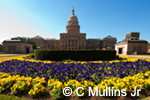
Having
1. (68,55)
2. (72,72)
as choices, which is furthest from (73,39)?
(72,72)

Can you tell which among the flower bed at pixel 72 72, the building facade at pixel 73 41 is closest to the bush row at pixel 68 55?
the flower bed at pixel 72 72

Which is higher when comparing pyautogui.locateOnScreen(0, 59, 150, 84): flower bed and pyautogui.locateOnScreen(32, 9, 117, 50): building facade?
pyautogui.locateOnScreen(32, 9, 117, 50): building facade

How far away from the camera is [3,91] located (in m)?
3.28

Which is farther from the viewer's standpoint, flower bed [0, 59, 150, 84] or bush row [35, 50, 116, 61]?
bush row [35, 50, 116, 61]

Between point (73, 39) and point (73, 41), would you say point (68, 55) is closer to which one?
point (73, 39)

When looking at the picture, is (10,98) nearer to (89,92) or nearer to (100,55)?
(89,92)

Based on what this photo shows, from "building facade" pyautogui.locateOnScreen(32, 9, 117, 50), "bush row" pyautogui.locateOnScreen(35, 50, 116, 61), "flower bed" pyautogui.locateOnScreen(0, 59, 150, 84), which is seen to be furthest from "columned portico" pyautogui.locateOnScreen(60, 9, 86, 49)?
"flower bed" pyautogui.locateOnScreen(0, 59, 150, 84)

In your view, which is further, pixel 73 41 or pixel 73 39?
pixel 73 41

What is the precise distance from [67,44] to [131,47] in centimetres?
4492

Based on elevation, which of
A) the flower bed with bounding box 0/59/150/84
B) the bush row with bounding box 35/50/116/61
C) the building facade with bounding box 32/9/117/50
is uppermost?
the building facade with bounding box 32/9/117/50

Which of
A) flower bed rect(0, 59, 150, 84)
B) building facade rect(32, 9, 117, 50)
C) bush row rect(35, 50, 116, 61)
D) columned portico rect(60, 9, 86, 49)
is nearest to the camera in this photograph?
flower bed rect(0, 59, 150, 84)

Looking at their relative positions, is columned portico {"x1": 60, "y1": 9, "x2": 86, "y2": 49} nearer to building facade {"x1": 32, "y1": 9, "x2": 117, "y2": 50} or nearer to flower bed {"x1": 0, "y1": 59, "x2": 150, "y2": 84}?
building facade {"x1": 32, "y1": 9, "x2": 117, "y2": 50}

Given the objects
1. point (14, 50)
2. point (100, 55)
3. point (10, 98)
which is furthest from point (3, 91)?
point (14, 50)

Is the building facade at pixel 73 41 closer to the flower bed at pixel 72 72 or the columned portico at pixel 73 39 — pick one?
the columned portico at pixel 73 39
